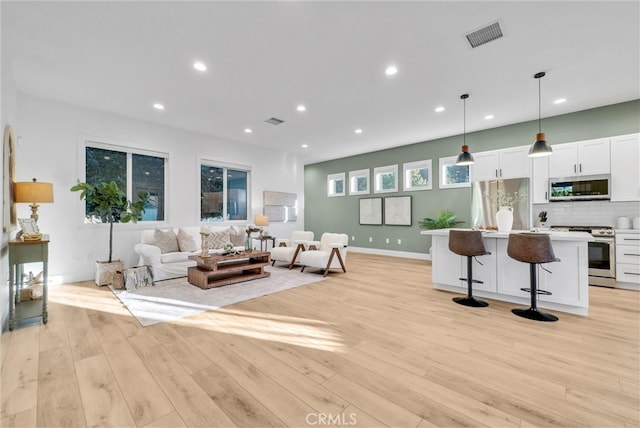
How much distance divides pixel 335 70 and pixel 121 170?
14.8 ft

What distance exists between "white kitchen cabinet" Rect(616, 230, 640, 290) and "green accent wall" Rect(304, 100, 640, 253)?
183 cm

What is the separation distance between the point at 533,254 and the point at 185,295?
14.0 feet

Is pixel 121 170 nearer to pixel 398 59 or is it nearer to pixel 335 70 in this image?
pixel 335 70

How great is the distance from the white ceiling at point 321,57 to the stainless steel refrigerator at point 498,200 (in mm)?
1334

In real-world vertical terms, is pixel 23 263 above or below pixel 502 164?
below

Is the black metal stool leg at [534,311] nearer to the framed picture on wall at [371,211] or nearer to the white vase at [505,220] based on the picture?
the white vase at [505,220]

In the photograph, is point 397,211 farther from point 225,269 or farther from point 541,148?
point 225,269

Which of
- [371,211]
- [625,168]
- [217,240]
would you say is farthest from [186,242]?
[625,168]

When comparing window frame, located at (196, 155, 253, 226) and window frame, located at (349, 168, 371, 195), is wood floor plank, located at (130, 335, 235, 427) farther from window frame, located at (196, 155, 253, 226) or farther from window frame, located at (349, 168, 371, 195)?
window frame, located at (349, 168, 371, 195)

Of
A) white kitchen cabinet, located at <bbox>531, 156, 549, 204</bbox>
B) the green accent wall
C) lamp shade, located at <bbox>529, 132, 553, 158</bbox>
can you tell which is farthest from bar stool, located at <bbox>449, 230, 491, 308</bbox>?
the green accent wall

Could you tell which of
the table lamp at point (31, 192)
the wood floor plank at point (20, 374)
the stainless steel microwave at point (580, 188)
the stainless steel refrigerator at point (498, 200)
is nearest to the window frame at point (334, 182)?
the stainless steel refrigerator at point (498, 200)

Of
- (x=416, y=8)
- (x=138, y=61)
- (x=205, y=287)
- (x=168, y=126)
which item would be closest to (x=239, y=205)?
(x=168, y=126)

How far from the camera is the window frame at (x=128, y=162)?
15.3 ft

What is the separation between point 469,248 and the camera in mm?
3332
